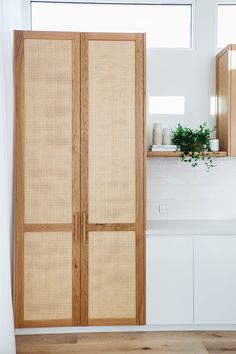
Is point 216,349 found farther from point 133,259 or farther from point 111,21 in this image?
point 111,21

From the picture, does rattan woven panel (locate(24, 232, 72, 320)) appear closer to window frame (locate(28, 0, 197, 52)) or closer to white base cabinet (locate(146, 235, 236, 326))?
white base cabinet (locate(146, 235, 236, 326))

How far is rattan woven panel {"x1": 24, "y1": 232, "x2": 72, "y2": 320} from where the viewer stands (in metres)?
2.93

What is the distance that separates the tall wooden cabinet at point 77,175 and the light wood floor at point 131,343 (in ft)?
0.41

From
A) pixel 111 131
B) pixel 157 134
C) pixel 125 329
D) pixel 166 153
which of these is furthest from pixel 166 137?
pixel 125 329

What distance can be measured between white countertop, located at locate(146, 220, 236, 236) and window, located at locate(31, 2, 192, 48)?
5.59 feet

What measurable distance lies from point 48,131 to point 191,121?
1.45m

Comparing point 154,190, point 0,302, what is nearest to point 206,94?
point 154,190

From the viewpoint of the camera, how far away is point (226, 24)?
370 cm

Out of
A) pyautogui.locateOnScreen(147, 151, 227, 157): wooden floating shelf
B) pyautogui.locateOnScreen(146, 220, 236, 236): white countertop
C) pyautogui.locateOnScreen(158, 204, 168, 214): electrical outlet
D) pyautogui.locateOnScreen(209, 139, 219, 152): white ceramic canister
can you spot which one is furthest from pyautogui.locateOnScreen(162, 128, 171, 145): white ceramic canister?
pyautogui.locateOnScreen(146, 220, 236, 236): white countertop

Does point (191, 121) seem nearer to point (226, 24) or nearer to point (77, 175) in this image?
point (226, 24)

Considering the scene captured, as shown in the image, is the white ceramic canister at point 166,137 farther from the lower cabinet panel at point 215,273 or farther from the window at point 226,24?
the window at point 226,24

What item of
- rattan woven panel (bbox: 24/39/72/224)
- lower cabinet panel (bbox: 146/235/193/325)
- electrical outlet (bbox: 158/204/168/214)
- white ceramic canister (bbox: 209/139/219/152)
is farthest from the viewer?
electrical outlet (bbox: 158/204/168/214)

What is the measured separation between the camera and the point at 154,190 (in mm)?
3623

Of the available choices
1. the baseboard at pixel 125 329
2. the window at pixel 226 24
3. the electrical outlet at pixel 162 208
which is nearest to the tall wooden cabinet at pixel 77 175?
the baseboard at pixel 125 329
